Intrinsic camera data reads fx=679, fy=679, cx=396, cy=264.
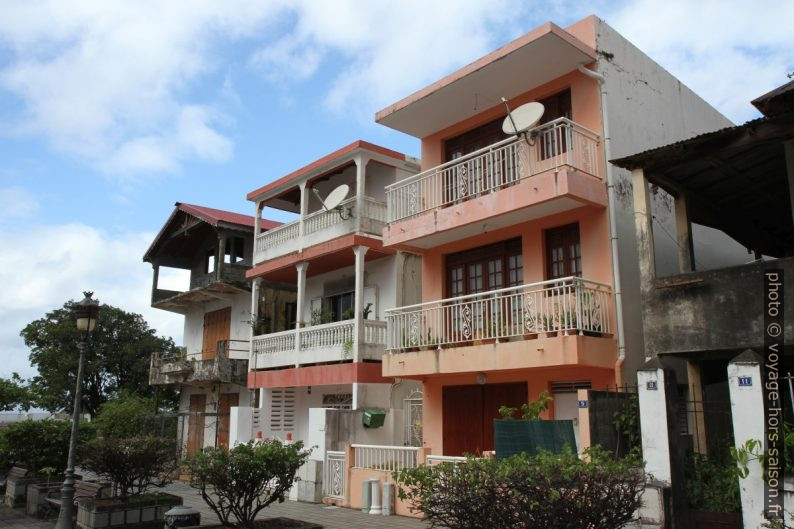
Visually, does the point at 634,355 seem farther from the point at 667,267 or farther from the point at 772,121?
the point at 772,121

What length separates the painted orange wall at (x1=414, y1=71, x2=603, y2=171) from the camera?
13006 mm

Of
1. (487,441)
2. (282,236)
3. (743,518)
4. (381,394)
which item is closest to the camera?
(743,518)

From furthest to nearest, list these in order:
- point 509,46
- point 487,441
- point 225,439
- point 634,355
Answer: point 225,439, point 487,441, point 509,46, point 634,355

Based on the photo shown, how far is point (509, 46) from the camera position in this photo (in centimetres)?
1293

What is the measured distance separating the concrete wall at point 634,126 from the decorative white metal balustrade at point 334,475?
6.08 meters

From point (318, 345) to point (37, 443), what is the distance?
264 inches

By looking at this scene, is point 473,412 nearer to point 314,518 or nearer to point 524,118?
point 314,518

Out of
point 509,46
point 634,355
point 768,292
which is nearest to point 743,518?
point 768,292

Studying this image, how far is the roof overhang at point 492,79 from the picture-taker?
12.6 meters

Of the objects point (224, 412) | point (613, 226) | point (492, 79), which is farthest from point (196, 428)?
point (613, 226)

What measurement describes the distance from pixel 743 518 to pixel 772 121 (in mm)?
5161

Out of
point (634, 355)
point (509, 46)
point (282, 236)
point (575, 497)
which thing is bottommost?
point (575, 497)

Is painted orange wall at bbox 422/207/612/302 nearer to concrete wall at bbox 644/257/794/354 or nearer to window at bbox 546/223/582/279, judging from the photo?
window at bbox 546/223/582/279

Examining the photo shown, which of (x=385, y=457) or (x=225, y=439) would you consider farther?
(x=225, y=439)
